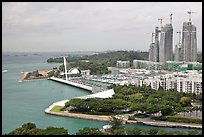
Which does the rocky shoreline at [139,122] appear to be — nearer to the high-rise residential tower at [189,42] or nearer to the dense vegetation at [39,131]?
the dense vegetation at [39,131]

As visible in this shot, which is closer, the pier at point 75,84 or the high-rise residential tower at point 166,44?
the pier at point 75,84

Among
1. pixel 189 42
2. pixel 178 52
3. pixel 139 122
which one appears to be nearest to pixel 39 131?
pixel 139 122

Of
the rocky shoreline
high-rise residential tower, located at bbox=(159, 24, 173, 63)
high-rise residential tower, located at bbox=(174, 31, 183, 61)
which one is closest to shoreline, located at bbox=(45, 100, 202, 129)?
the rocky shoreline

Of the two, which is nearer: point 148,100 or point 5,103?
point 148,100

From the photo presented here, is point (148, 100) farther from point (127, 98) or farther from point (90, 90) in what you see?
point (90, 90)

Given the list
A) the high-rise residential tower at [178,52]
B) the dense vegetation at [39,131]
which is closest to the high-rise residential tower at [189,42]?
the high-rise residential tower at [178,52]

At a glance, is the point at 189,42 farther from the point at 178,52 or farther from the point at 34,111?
the point at 34,111

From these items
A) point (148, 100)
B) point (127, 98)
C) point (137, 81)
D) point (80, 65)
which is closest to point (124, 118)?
point (148, 100)
